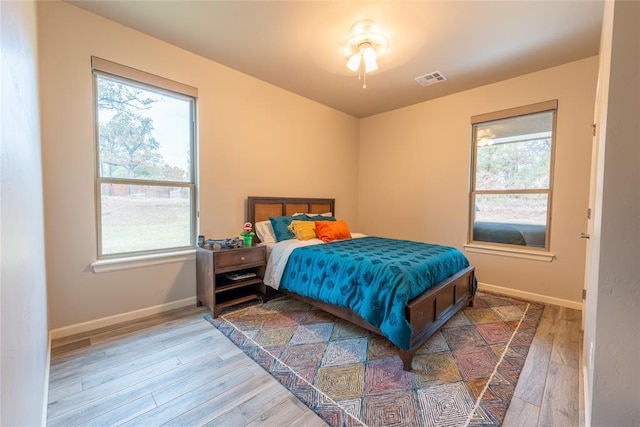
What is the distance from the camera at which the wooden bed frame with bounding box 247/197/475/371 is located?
1946 millimetres

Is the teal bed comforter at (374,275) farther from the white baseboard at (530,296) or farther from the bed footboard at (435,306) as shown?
the white baseboard at (530,296)

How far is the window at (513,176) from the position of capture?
3162 mm

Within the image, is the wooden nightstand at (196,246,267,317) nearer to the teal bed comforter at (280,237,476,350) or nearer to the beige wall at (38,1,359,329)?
the beige wall at (38,1,359,329)

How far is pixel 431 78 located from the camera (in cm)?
329

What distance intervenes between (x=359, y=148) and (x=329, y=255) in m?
3.01

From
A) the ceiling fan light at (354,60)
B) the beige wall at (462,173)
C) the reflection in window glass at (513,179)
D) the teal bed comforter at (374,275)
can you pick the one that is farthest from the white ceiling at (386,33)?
the teal bed comforter at (374,275)

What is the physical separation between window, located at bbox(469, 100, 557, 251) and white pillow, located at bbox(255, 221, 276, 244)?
2.74 m

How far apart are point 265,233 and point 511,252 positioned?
311 centimetres

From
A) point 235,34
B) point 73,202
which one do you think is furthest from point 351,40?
Answer: point 73,202

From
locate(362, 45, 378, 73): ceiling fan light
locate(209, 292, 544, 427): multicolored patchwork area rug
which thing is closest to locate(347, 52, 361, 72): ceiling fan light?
locate(362, 45, 378, 73): ceiling fan light

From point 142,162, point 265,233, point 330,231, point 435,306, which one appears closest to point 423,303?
point 435,306

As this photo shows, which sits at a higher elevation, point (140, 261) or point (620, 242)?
point (620, 242)

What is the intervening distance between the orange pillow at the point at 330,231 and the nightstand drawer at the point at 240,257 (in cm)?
74

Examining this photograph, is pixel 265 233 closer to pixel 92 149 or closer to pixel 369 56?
pixel 92 149
